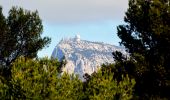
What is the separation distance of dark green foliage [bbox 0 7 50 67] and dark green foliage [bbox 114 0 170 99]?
591 inches

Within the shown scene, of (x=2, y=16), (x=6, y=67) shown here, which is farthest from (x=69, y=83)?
(x=2, y=16)

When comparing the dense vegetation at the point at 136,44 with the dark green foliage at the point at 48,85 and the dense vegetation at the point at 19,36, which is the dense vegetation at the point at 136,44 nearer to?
the dense vegetation at the point at 19,36

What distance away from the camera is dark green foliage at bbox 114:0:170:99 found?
83188 millimetres

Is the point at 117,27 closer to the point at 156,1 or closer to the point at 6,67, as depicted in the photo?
the point at 156,1

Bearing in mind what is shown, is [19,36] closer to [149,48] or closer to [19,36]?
[19,36]

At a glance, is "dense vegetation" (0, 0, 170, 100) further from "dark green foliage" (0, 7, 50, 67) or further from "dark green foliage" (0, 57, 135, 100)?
"dark green foliage" (0, 57, 135, 100)

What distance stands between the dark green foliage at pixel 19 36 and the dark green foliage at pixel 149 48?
15004 millimetres

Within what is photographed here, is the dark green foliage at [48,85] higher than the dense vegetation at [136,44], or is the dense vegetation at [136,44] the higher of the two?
the dense vegetation at [136,44]

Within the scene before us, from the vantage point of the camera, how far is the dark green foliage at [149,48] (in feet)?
273

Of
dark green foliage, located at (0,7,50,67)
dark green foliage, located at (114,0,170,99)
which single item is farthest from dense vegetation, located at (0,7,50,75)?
dark green foliage, located at (114,0,170,99)

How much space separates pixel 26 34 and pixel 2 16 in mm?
5027

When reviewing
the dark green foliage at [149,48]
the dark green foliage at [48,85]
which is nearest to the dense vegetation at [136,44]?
the dark green foliage at [149,48]

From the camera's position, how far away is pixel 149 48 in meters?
86.2

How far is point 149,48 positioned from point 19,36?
21815 millimetres
